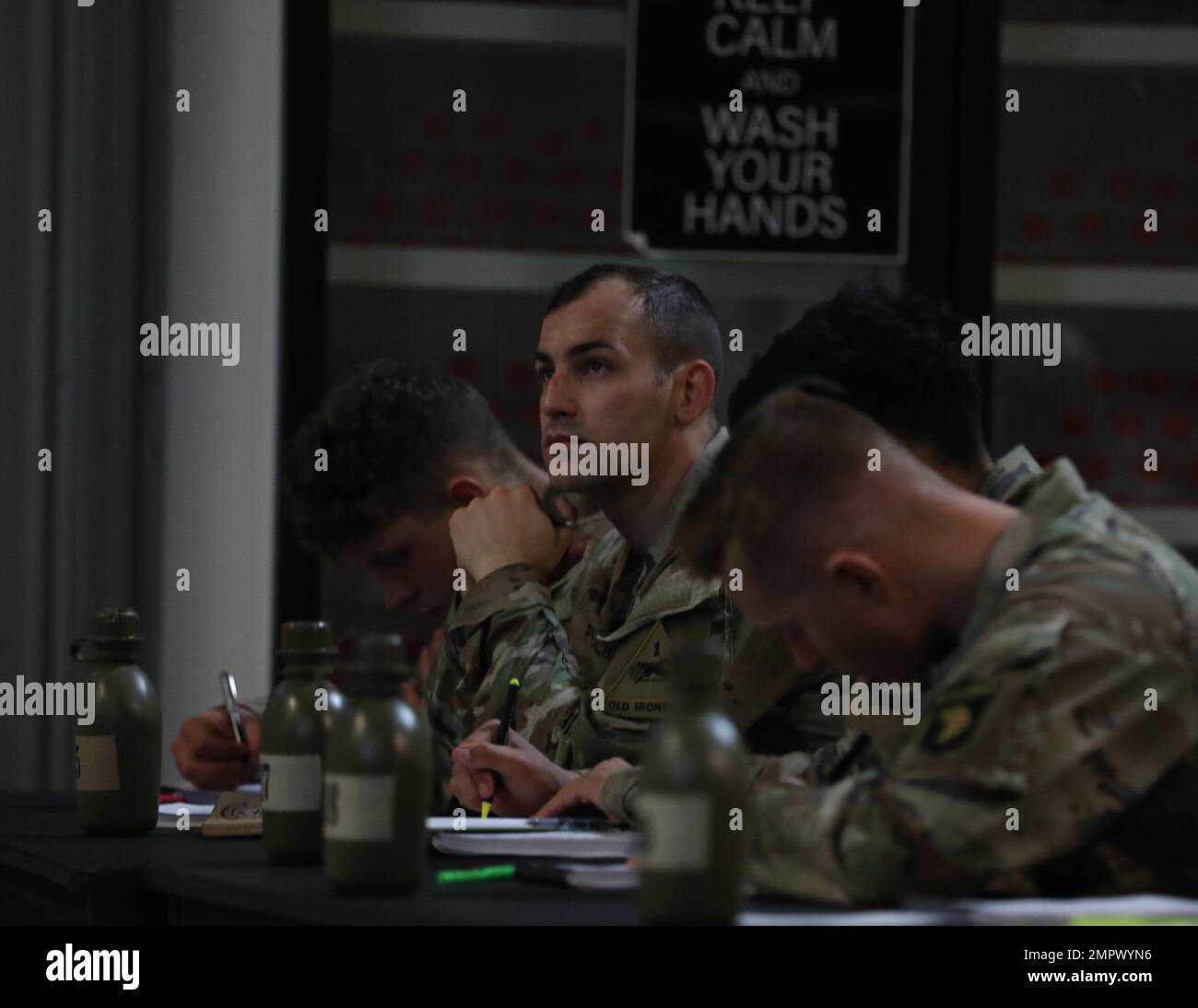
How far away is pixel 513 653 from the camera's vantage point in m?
2.32

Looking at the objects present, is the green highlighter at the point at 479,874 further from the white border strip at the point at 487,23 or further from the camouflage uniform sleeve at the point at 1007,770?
the white border strip at the point at 487,23

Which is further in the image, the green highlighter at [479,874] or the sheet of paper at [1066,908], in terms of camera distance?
the green highlighter at [479,874]

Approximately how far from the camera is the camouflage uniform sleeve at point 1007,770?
4.08 ft

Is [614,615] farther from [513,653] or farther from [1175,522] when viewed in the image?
[1175,522]

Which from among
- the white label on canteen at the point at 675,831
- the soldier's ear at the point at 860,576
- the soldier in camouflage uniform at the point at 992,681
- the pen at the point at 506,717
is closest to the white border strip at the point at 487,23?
the pen at the point at 506,717

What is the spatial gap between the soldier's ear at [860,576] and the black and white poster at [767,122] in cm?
221

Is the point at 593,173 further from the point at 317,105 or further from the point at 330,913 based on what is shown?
the point at 330,913

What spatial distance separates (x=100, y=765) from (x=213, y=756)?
0.70 metres

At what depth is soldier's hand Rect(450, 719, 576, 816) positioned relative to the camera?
6.38ft

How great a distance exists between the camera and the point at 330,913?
121 centimetres

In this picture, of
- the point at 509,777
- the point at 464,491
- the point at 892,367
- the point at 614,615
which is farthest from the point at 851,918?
the point at 464,491

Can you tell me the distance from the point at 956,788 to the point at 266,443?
2.46 m
